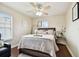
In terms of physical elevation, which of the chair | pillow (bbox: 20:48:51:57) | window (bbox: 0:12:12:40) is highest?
window (bbox: 0:12:12:40)

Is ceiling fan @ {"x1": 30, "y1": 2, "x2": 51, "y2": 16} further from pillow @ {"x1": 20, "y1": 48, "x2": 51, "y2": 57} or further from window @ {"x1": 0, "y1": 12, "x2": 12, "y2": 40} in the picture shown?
pillow @ {"x1": 20, "y1": 48, "x2": 51, "y2": 57}

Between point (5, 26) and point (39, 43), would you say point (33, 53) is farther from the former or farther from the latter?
point (5, 26)

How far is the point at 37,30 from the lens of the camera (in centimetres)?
342

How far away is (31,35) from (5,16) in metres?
1.09

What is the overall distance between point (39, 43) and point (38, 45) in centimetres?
8

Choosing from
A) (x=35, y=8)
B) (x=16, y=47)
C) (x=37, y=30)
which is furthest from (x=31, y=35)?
(x=35, y=8)

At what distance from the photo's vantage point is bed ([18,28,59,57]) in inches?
104

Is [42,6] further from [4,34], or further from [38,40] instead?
[4,34]

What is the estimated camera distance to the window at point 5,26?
274 cm

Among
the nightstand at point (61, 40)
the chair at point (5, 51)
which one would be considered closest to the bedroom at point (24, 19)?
the chair at point (5, 51)

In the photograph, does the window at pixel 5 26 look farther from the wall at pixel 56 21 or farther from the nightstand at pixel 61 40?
the nightstand at pixel 61 40

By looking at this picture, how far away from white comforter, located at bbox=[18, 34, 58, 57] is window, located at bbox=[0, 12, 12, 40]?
543 millimetres

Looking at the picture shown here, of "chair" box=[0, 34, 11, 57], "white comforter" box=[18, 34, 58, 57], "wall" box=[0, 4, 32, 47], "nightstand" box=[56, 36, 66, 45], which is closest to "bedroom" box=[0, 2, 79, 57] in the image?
"wall" box=[0, 4, 32, 47]

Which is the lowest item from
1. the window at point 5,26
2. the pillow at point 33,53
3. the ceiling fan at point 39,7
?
the pillow at point 33,53
